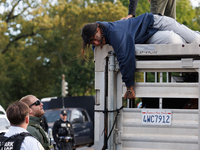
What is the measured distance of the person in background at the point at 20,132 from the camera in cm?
320

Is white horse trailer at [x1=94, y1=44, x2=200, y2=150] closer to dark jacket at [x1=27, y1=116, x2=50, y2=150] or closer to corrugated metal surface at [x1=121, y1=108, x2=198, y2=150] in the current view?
corrugated metal surface at [x1=121, y1=108, x2=198, y2=150]

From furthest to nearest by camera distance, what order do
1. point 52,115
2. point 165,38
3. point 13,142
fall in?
point 52,115 → point 165,38 → point 13,142

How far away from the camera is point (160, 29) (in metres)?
4.22

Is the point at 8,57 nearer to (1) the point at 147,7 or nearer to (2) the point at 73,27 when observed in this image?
(2) the point at 73,27

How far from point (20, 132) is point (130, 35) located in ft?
5.00

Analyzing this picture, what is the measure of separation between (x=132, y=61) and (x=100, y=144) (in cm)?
94

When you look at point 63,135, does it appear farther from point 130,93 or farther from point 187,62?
point 187,62

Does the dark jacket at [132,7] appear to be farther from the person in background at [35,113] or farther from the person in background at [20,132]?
the person in background at [20,132]

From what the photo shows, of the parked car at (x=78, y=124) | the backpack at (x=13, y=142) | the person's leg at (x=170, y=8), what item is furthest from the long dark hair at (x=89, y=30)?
the parked car at (x=78, y=124)

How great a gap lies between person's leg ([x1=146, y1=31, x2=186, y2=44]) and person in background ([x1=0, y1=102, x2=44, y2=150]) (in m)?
1.65

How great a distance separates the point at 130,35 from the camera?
12.6 ft

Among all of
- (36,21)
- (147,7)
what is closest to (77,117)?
(36,21)

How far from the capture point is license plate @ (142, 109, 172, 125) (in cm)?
357

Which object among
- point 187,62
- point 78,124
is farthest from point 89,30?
point 78,124
